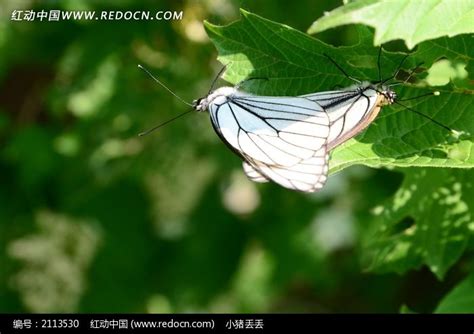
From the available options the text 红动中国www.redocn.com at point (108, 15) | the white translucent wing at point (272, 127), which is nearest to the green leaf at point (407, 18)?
the white translucent wing at point (272, 127)

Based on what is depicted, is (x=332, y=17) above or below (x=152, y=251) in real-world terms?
below

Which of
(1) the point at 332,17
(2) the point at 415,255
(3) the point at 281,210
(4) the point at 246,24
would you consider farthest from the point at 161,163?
(1) the point at 332,17

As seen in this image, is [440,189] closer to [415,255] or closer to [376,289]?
[415,255]

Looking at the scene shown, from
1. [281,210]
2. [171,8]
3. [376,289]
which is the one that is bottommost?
[376,289]

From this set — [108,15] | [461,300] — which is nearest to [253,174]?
[461,300]

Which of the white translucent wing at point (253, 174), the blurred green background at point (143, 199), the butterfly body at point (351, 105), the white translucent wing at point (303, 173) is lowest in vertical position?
the white translucent wing at point (303, 173)

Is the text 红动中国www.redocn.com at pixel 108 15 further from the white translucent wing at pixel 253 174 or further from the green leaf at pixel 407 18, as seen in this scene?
the green leaf at pixel 407 18

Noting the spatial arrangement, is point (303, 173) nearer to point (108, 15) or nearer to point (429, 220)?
point (429, 220)
